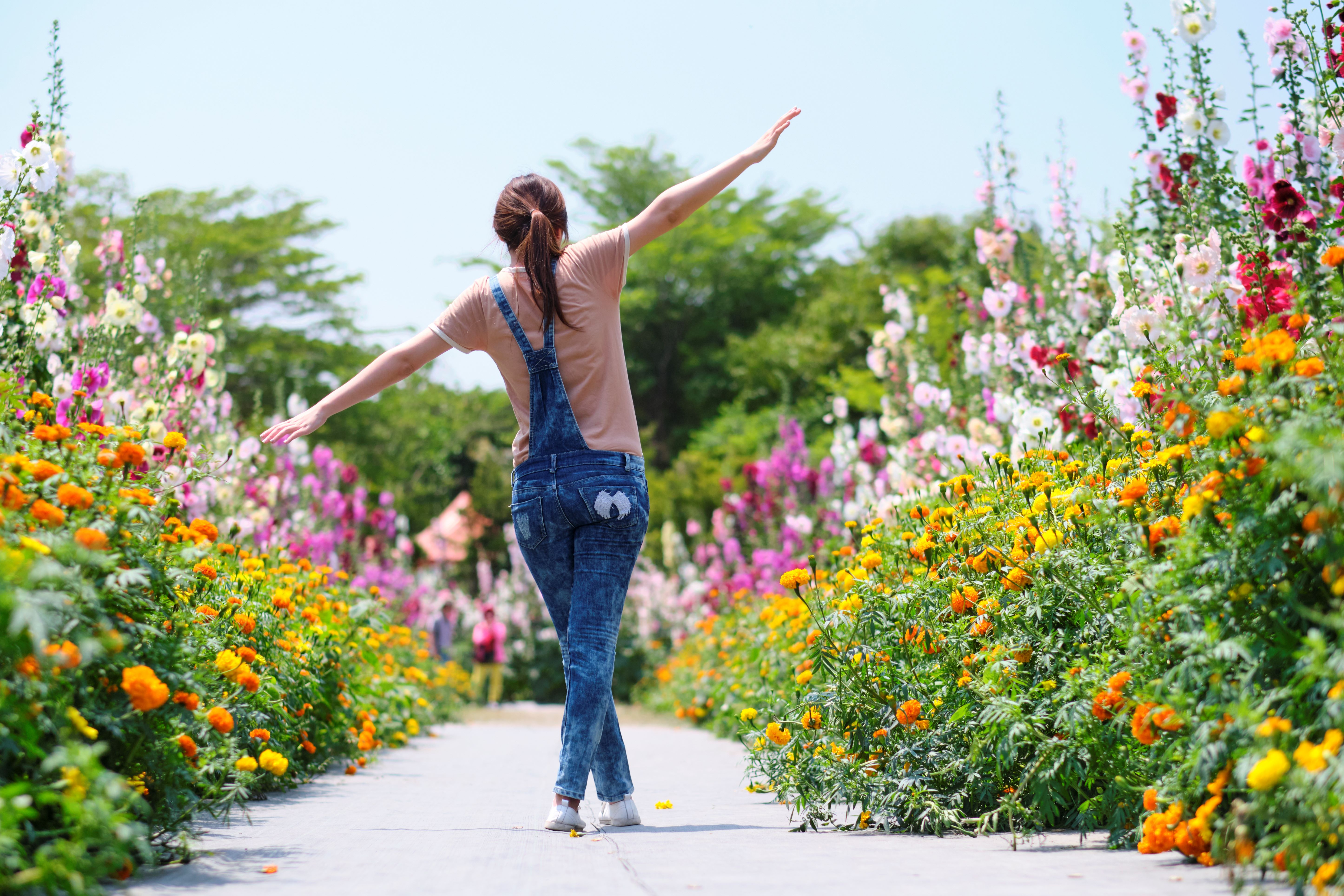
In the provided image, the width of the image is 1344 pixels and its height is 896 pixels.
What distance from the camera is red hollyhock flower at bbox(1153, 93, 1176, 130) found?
547 centimetres

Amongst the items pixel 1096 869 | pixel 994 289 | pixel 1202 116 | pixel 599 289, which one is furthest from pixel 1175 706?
pixel 994 289

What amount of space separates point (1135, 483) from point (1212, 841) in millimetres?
921

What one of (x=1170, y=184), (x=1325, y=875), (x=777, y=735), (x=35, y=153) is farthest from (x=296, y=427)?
(x=1170, y=184)

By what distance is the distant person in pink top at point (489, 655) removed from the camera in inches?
548

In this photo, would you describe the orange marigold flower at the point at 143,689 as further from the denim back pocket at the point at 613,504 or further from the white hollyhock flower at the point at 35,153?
the white hollyhock flower at the point at 35,153

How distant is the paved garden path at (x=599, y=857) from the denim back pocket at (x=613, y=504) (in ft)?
2.96

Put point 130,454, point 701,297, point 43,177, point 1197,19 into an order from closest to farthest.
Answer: point 130,454 → point 43,177 → point 1197,19 → point 701,297

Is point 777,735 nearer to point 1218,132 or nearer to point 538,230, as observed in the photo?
point 538,230

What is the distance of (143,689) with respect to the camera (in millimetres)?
2334

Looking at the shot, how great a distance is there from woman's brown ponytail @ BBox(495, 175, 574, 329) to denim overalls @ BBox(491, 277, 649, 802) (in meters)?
0.08

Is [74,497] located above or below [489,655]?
above

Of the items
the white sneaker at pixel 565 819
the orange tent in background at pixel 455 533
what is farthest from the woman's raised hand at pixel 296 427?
the orange tent in background at pixel 455 533

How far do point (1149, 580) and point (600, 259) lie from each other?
1838 millimetres

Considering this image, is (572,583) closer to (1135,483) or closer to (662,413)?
(1135,483)
